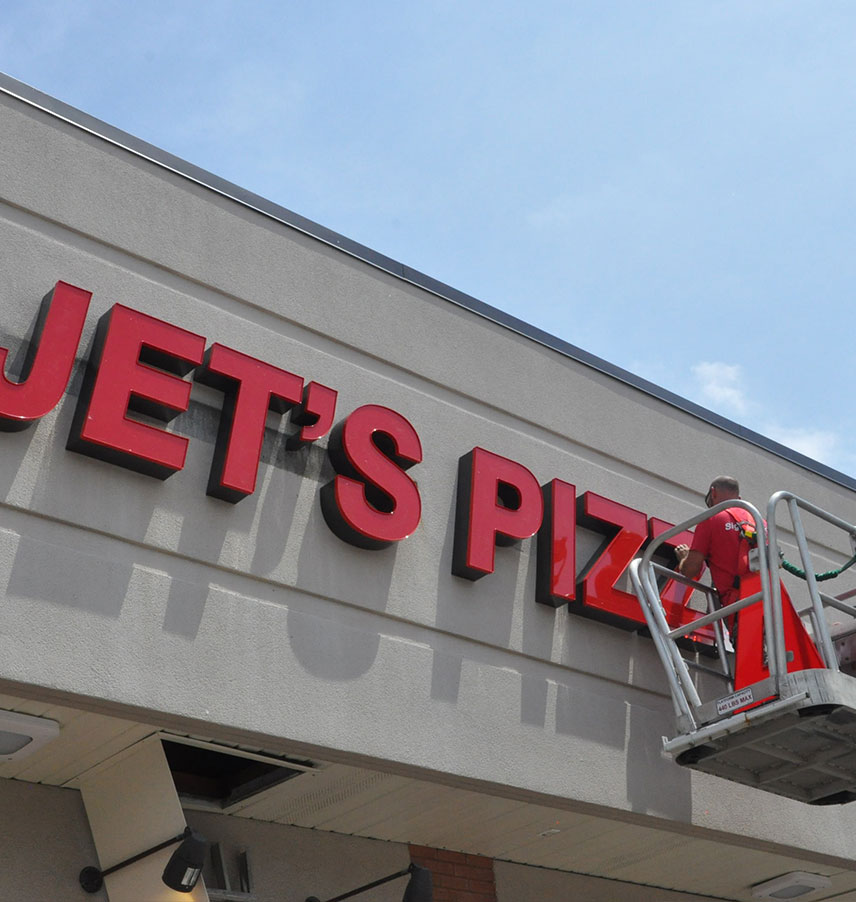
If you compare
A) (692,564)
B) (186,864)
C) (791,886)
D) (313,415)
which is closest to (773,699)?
(692,564)

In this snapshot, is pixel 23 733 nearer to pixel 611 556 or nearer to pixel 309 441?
pixel 309 441

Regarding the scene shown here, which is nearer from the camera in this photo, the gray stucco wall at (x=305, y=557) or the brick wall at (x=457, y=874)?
the gray stucco wall at (x=305, y=557)

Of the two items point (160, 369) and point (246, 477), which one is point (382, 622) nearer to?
point (246, 477)

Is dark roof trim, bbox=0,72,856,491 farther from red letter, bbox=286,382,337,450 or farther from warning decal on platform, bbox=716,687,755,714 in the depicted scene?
warning decal on platform, bbox=716,687,755,714

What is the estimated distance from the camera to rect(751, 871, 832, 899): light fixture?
9.88 m

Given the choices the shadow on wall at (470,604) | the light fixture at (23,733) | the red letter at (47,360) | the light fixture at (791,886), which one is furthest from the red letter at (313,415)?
the light fixture at (791,886)

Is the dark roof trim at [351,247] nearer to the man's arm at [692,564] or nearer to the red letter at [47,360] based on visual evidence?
the red letter at [47,360]

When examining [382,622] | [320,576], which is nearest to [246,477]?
[320,576]

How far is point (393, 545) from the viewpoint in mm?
7953

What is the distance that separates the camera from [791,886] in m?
10.1

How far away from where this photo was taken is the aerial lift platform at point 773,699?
6.73m

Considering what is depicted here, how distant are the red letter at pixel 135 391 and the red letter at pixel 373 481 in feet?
3.74

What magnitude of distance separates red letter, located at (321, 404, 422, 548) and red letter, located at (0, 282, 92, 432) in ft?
6.28

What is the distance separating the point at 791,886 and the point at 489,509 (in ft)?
15.3
